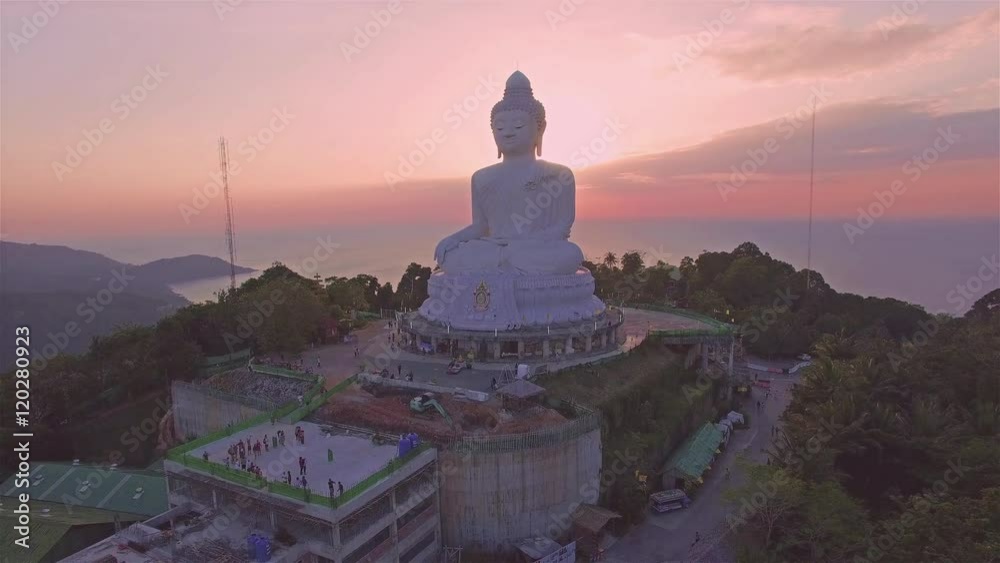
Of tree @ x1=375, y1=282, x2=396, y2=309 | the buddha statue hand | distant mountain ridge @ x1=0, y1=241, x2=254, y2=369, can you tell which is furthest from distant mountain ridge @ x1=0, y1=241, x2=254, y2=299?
the buddha statue hand

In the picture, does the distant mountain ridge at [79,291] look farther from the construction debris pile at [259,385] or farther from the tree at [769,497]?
the tree at [769,497]

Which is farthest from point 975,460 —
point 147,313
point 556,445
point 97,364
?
point 147,313

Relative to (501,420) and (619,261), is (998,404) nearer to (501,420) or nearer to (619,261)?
(501,420)

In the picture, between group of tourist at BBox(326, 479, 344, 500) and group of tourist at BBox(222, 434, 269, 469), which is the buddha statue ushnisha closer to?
group of tourist at BBox(222, 434, 269, 469)

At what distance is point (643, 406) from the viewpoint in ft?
84.8

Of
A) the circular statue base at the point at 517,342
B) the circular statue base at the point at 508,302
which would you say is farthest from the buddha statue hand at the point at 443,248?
the circular statue base at the point at 517,342

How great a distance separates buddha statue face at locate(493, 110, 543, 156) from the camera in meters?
31.9

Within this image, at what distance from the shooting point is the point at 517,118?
31.8 metres

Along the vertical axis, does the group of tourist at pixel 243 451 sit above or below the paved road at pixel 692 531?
above

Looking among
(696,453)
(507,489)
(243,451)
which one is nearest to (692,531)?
(696,453)

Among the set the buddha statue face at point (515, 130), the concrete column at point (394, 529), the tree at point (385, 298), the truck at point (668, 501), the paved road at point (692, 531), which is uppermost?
the buddha statue face at point (515, 130)

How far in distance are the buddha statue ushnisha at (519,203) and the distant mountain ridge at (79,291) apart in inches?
712

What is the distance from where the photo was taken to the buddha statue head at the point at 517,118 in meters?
31.9

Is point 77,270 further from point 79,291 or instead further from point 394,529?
point 394,529
